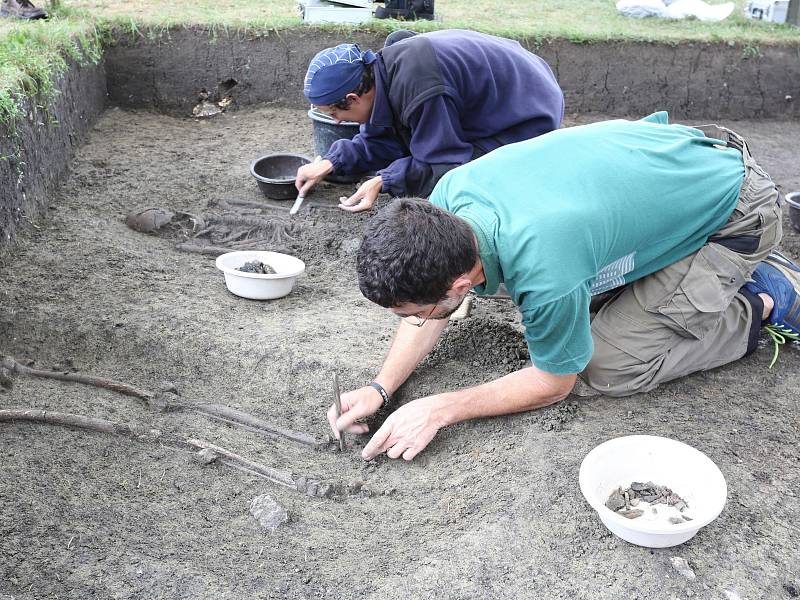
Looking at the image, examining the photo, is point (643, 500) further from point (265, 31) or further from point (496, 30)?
point (265, 31)

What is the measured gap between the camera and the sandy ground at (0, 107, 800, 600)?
231 cm

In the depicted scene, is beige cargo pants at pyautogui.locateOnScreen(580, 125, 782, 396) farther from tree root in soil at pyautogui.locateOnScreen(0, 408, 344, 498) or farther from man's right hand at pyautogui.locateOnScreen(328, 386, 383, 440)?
tree root in soil at pyautogui.locateOnScreen(0, 408, 344, 498)

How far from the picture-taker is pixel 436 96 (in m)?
3.71

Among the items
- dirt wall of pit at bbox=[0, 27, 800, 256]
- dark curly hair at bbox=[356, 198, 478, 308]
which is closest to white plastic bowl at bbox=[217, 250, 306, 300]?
dark curly hair at bbox=[356, 198, 478, 308]

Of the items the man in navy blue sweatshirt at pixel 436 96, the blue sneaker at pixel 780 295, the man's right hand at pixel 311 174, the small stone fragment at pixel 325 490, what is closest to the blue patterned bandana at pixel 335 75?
the man in navy blue sweatshirt at pixel 436 96

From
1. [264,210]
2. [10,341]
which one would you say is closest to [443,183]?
[10,341]

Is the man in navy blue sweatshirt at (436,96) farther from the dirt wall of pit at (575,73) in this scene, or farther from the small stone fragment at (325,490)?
the dirt wall of pit at (575,73)

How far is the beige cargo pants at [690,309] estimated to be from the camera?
2.98 m

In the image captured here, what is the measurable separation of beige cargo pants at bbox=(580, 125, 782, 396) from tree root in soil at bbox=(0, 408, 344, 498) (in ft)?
3.85

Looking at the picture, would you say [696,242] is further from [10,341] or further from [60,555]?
[10,341]

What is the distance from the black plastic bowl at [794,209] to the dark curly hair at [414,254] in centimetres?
327

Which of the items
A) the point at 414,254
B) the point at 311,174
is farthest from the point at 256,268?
the point at 414,254

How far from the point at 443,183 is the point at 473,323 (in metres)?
1.13

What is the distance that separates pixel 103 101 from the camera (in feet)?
21.1
